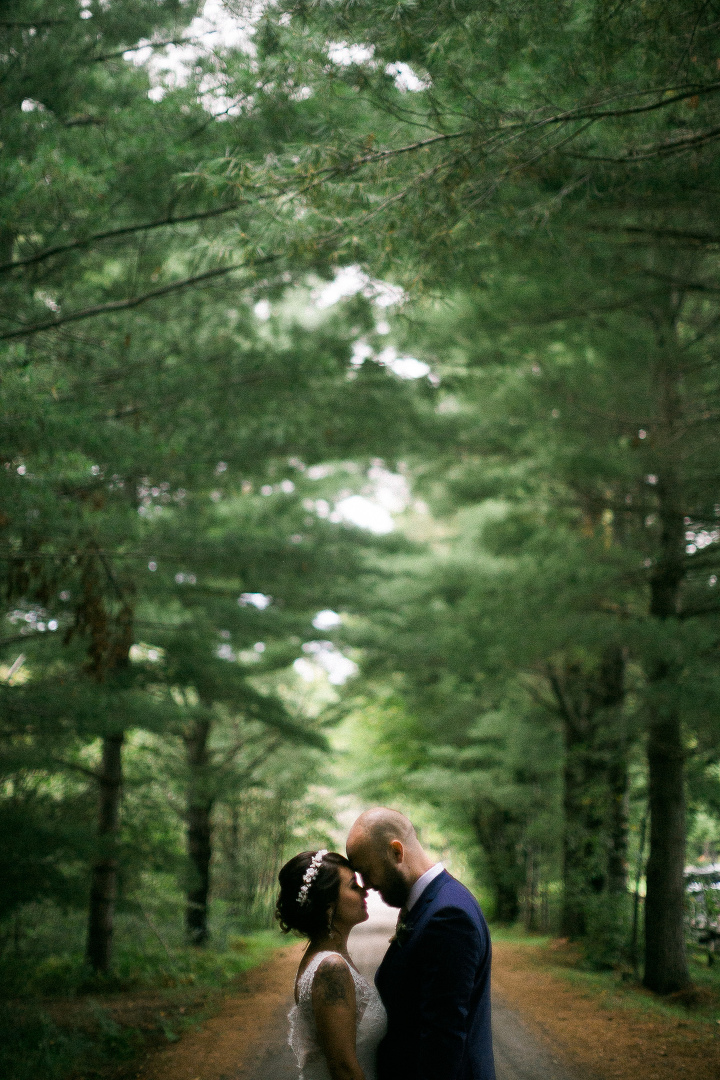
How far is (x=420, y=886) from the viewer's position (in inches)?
103

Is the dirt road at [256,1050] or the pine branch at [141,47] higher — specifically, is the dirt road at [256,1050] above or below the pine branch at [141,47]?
below

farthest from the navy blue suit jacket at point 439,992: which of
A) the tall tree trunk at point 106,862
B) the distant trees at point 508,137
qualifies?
the tall tree trunk at point 106,862

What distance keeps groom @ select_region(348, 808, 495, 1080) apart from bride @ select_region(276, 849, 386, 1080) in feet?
0.27

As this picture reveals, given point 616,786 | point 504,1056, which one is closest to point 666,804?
point 616,786

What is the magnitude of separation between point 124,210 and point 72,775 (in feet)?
26.3

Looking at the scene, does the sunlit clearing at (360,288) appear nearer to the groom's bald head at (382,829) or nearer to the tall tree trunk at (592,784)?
the groom's bald head at (382,829)

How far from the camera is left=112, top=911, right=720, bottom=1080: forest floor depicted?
20.6 feet

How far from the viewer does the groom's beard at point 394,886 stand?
8.57 feet

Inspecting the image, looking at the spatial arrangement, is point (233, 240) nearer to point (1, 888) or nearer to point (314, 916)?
point (314, 916)

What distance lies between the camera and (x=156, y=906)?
39.4 ft

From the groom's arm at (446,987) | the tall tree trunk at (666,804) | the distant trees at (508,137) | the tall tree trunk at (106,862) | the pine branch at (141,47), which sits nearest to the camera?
the groom's arm at (446,987)

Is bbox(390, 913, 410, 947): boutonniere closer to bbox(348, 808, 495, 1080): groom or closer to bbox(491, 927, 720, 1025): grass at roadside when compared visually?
bbox(348, 808, 495, 1080): groom

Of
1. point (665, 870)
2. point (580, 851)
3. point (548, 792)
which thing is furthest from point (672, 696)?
point (548, 792)

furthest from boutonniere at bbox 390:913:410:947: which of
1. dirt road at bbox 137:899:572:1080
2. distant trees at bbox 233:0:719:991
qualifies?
dirt road at bbox 137:899:572:1080
